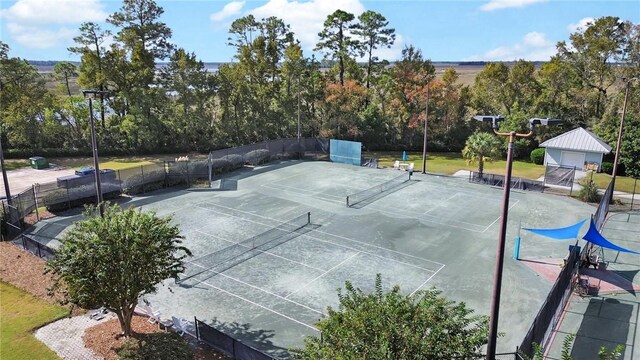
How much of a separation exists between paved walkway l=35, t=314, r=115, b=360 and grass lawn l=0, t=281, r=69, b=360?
25 cm

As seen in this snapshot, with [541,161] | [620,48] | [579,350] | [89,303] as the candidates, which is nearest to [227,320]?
[89,303]

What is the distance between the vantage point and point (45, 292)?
19562 mm

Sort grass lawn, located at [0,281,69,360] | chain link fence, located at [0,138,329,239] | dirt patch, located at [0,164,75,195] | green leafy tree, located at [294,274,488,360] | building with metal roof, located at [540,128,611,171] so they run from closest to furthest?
green leafy tree, located at [294,274,488,360] < grass lawn, located at [0,281,69,360] < chain link fence, located at [0,138,329,239] < dirt patch, located at [0,164,75,195] < building with metal roof, located at [540,128,611,171]

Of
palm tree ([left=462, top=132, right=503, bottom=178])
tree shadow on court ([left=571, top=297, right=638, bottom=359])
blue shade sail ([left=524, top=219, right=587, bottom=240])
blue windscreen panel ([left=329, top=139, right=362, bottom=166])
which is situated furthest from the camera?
blue windscreen panel ([left=329, top=139, right=362, bottom=166])

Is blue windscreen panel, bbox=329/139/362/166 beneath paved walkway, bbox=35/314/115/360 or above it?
above

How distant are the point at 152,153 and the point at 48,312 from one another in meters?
36.9

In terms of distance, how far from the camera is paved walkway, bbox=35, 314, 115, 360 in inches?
597

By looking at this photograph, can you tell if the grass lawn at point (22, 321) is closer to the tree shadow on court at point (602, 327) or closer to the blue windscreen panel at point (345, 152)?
the tree shadow on court at point (602, 327)

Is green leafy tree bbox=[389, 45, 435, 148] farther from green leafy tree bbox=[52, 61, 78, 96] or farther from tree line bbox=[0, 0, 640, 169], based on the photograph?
green leafy tree bbox=[52, 61, 78, 96]

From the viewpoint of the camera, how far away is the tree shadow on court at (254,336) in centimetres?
1536

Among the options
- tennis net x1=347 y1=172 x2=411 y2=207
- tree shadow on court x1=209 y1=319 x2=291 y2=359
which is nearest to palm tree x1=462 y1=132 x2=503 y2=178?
tennis net x1=347 y1=172 x2=411 y2=207

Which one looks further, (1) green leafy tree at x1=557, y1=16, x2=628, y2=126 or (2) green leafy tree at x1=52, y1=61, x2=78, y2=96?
(2) green leafy tree at x1=52, y1=61, x2=78, y2=96

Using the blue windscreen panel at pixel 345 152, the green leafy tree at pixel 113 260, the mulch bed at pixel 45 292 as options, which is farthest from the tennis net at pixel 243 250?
the blue windscreen panel at pixel 345 152

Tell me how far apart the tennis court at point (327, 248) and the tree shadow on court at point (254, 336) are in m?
0.06
